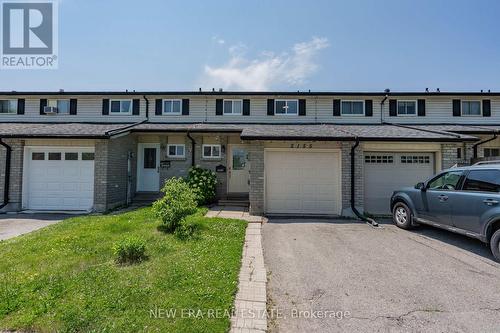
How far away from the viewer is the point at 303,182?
988 centimetres

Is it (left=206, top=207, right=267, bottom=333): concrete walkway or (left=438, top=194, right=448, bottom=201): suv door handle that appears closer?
(left=206, top=207, right=267, bottom=333): concrete walkway

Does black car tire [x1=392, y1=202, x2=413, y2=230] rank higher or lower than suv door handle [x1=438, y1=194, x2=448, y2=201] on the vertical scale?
lower

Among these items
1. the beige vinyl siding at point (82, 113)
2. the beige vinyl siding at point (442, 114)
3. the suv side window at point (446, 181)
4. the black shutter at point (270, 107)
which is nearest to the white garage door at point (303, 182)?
the suv side window at point (446, 181)

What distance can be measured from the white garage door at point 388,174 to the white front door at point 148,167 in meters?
9.27

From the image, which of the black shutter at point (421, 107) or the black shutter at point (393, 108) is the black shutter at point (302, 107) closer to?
the black shutter at point (393, 108)

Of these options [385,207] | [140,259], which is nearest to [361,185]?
[385,207]

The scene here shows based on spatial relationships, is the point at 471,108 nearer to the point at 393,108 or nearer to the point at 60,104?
the point at 393,108

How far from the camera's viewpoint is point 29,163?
10547 millimetres

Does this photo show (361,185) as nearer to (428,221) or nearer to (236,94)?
(428,221)

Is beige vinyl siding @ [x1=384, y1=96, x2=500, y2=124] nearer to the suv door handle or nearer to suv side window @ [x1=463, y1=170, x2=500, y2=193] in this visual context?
the suv door handle

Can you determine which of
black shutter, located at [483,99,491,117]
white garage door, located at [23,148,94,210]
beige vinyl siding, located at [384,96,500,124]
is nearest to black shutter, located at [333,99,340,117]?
beige vinyl siding, located at [384,96,500,124]

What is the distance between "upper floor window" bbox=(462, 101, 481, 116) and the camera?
14133mm

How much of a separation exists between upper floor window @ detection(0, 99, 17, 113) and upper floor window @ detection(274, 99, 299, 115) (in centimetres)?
1428

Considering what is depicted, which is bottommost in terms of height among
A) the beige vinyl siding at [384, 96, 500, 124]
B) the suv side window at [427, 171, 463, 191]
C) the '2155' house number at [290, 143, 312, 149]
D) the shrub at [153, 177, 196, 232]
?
the shrub at [153, 177, 196, 232]
